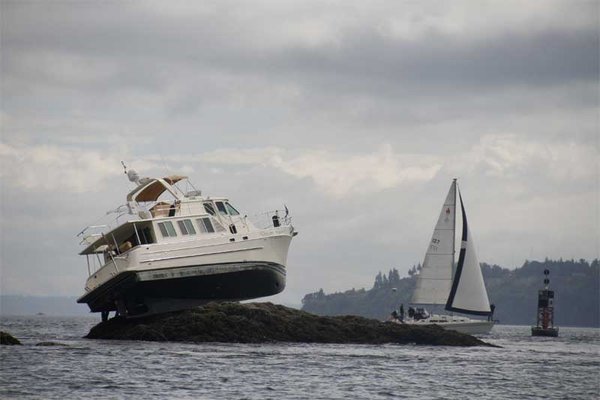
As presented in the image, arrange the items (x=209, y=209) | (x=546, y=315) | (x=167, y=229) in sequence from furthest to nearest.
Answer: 1. (x=546, y=315)
2. (x=209, y=209)
3. (x=167, y=229)

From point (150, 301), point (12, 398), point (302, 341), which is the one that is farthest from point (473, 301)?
point (12, 398)

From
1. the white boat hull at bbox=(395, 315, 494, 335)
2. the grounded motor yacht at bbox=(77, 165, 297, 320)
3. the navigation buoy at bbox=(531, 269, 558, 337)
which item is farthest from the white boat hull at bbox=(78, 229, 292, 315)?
the navigation buoy at bbox=(531, 269, 558, 337)

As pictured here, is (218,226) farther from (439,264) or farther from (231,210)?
(439,264)

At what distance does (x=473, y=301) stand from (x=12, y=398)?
53.9 metres

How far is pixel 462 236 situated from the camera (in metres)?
83.1

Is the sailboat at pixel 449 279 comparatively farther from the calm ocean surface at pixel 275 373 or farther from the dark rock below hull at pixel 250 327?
the calm ocean surface at pixel 275 373

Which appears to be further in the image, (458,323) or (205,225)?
(458,323)

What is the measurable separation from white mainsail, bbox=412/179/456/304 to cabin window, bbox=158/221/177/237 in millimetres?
33963

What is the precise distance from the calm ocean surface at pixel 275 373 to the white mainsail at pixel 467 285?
1122 inches

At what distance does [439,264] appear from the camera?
265 feet

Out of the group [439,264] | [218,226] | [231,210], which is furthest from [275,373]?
[439,264]

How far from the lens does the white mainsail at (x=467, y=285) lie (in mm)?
80562

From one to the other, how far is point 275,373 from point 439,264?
43010 mm

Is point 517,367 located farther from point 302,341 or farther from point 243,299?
point 243,299
